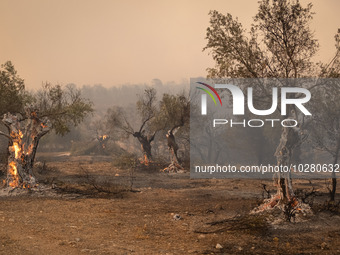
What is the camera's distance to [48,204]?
15.7m

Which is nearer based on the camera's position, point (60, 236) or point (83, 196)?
point (60, 236)

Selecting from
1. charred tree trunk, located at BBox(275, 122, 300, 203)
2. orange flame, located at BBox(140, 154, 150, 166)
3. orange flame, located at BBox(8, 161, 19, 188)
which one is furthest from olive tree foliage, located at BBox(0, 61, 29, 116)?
charred tree trunk, located at BBox(275, 122, 300, 203)

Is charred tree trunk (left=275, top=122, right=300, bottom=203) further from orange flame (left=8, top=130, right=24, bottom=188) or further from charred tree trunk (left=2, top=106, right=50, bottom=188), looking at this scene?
orange flame (left=8, top=130, right=24, bottom=188)

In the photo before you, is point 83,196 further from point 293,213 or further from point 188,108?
point 188,108

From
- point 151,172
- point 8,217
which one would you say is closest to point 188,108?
point 151,172

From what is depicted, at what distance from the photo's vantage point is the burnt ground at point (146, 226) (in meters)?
9.77

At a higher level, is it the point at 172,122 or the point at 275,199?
the point at 172,122

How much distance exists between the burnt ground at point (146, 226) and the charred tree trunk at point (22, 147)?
28.4 inches

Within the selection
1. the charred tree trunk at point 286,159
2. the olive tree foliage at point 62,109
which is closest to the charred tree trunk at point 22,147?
the olive tree foliage at point 62,109

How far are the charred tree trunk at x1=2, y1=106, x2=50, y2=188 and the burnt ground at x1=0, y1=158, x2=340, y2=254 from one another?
72 cm

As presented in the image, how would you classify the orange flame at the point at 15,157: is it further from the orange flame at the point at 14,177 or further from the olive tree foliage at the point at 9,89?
the olive tree foliage at the point at 9,89

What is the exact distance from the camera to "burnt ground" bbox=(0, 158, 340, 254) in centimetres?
977

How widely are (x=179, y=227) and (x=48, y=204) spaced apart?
6.57 meters

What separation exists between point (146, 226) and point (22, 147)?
32.9 feet
